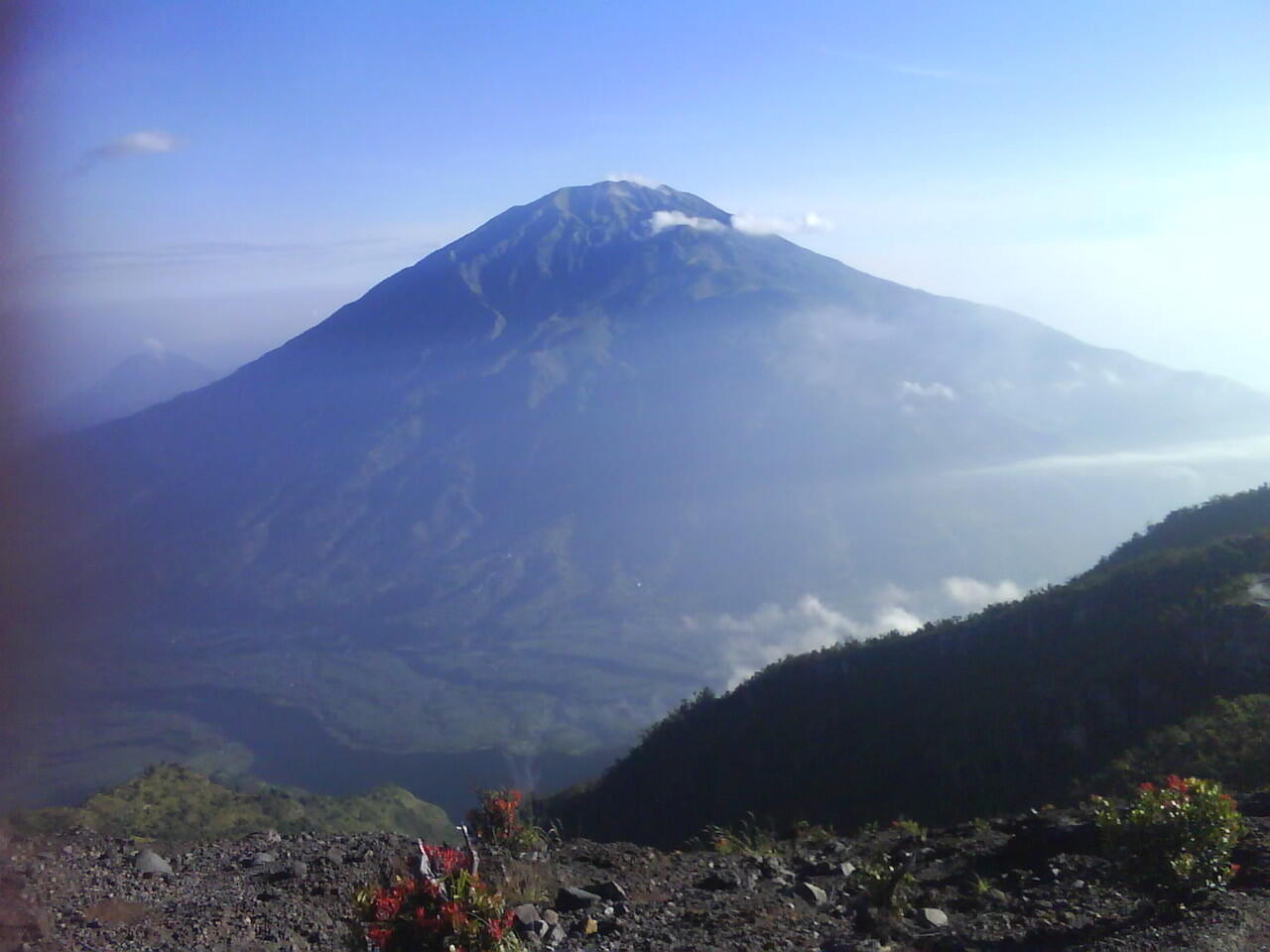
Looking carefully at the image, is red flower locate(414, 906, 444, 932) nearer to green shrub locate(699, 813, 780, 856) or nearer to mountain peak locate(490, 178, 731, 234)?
green shrub locate(699, 813, 780, 856)

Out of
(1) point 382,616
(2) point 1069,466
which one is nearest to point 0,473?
(1) point 382,616

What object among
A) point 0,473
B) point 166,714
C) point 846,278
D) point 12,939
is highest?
point 846,278

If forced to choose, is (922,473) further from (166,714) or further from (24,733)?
(24,733)

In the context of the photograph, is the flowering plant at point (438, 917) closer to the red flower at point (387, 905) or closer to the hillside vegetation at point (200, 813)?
the red flower at point (387, 905)

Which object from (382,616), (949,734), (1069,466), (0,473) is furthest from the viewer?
(1069,466)

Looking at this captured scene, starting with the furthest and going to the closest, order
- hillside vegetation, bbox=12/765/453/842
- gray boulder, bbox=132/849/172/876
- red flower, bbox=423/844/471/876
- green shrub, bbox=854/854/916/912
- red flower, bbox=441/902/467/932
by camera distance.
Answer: hillside vegetation, bbox=12/765/453/842, gray boulder, bbox=132/849/172/876, green shrub, bbox=854/854/916/912, red flower, bbox=423/844/471/876, red flower, bbox=441/902/467/932

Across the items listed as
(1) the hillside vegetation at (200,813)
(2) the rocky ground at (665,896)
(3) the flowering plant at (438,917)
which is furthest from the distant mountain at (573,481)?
(3) the flowering plant at (438,917)

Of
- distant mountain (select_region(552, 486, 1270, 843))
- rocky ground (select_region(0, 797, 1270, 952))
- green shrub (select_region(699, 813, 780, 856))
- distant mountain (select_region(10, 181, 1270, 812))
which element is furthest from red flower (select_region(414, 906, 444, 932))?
distant mountain (select_region(10, 181, 1270, 812))
